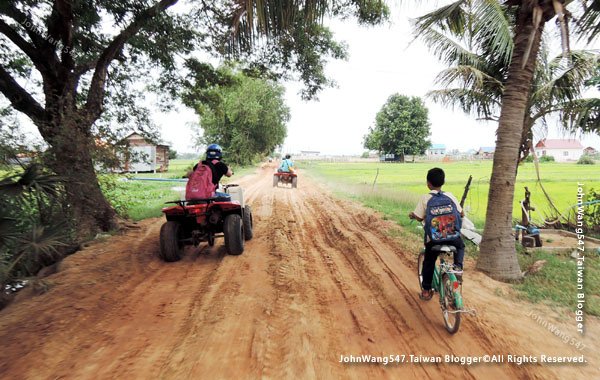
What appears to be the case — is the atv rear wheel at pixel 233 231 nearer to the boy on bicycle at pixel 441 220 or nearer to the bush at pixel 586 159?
the boy on bicycle at pixel 441 220

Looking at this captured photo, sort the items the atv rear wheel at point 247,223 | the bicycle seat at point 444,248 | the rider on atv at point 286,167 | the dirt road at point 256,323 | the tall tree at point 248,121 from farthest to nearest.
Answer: the tall tree at point 248,121
the rider on atv at point 286,167
the atv rear wheel at point 247,223
the bicycle seat at point 444,248
the dirt road at point 256,323

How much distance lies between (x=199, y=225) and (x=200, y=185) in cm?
76

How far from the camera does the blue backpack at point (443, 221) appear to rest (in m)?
3.94

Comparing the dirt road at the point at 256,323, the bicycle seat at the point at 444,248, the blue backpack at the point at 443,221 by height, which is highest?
the blue backpack at the point at 443,221

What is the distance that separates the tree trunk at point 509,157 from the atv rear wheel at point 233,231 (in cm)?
424

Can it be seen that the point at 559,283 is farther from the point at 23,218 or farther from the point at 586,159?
the point at 586,159

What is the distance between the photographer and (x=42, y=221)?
5.00 m

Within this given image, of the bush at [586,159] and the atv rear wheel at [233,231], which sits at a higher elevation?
the bush at [586,159]

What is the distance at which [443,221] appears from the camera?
3.96m

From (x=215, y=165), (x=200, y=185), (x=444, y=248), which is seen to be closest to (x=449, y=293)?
(x=444, y=248)

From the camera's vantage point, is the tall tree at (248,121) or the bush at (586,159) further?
the tall tree at (248,121)

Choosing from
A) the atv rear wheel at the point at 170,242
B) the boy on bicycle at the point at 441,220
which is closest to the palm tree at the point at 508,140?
the boy on bicycle at the point at 441,220

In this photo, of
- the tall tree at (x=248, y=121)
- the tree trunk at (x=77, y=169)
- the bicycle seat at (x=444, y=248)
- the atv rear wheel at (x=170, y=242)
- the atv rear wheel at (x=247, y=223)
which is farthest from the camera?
the tall tree at (x=248, y=121)

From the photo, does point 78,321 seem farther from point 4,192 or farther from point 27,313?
point 4,192
